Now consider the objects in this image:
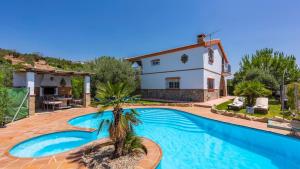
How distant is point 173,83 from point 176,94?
5.80ft

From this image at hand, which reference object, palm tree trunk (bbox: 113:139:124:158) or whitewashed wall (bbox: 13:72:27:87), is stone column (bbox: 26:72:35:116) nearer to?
whitewashed wall (bbox: 13:72:27:87)

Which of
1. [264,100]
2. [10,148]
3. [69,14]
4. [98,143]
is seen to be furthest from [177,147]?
[69,14]

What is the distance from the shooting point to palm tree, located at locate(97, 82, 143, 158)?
14.8 feet

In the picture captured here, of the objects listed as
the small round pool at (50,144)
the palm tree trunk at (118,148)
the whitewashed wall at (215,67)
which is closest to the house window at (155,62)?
the whitewashed wall at (215,67)

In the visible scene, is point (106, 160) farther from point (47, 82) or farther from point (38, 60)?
point (38, 60)

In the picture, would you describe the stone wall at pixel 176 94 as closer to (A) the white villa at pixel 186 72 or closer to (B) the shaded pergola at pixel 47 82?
(A) the white villa at pixel 186 72

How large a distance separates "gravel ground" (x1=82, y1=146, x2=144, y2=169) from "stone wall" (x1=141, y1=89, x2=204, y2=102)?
15525 millimetres

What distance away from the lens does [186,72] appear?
2003cm

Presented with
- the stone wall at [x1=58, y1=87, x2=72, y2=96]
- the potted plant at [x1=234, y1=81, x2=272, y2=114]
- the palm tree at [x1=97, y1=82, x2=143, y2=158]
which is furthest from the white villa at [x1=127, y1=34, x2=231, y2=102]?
the palm tree at [x1=97, y1=82, x2=143, y2=158]

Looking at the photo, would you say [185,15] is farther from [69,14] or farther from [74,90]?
[74,90]

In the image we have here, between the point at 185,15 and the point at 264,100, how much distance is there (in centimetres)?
1190

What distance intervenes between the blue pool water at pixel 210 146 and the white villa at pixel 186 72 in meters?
9.97

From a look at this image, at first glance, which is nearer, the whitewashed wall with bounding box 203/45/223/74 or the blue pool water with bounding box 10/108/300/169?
the blue pool water with bounding box 10/108/300/169

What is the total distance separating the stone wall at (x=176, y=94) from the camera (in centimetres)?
1898
